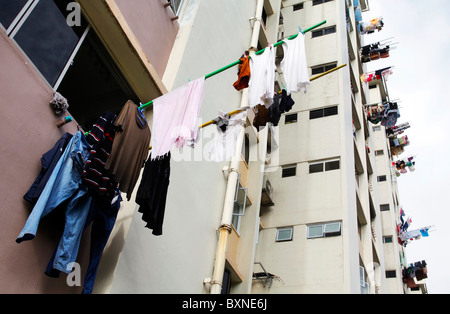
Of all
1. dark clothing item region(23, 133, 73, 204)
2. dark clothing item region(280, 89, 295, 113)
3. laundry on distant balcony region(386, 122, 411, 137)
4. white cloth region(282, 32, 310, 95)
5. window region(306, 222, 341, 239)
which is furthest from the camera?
laundry on distant balcony region(386, 122, 411, 137)

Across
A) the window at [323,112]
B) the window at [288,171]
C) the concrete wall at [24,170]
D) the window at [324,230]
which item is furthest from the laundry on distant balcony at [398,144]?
the concrete wall at [24,170]

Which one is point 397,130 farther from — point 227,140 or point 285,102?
point 227,140

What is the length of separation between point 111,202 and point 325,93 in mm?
14815

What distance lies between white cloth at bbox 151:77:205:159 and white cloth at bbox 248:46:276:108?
932 mm

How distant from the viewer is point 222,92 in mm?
12672

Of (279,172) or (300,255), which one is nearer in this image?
(300,255)

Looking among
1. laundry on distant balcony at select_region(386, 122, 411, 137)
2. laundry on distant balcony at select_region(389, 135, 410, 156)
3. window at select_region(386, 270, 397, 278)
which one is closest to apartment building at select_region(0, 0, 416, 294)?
window at select_region(386, 270, 397, 278)

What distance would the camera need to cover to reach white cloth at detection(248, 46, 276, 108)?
24.6ft

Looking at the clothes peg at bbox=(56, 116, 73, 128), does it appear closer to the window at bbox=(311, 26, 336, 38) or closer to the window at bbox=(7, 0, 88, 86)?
the window at bbox=(7, 0, 88, 86)

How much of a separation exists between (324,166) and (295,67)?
985 centimetres

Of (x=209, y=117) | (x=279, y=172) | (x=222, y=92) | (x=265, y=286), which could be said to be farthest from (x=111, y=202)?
(x=279, y=172)

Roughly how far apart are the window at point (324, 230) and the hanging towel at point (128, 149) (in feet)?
32.5

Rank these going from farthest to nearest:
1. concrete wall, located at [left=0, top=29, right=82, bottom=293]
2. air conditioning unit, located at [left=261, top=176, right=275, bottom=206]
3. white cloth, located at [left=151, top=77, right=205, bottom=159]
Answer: air conditioning unit, located at [left=261, top=176, right=275, bottom=206]
white cloth, located at [left=151, top=77, right=205, bottom=159]
concrete wall, located at [left=0, top=29, right=82, bottom=293]
